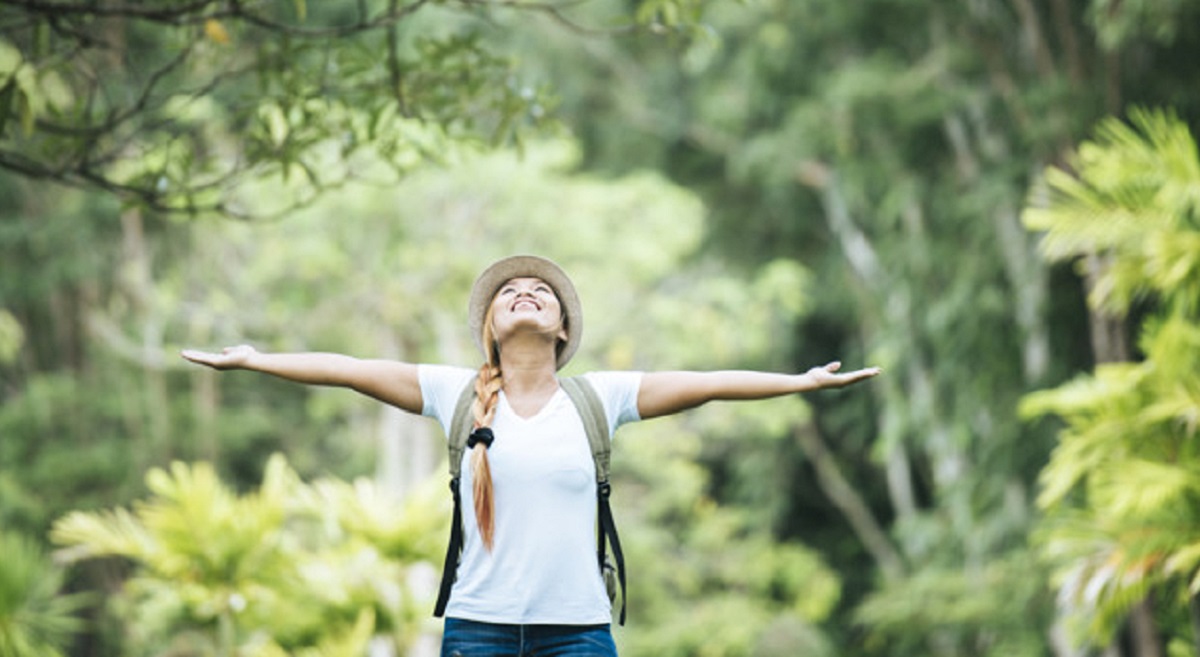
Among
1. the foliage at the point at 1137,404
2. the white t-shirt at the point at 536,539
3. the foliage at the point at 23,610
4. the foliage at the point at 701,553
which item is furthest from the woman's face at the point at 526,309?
the foliage at the point at 701,553

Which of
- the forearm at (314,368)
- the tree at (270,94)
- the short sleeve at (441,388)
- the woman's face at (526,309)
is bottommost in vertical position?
the short sleeve at (441,388)

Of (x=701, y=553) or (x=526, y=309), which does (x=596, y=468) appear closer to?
(x=526, y=309)

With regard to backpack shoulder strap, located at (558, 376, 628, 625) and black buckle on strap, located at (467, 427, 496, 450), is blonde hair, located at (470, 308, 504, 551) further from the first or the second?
backpack shoulder strap, located at (558, 376, 628, 625)

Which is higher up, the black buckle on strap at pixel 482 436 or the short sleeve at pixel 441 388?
the short sleeve at pixel 441 388

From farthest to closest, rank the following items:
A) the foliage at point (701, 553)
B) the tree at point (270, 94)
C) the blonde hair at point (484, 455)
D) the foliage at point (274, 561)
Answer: the foliage at point (701, 553)
the foliage at point (274, 561)
the tree at point (270, 94)
the blonde hair at point (484, 455)

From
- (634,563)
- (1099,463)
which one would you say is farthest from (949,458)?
(1099,463)

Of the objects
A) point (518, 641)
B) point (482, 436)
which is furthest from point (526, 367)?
point (518, 641)

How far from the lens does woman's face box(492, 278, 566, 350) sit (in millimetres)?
2738

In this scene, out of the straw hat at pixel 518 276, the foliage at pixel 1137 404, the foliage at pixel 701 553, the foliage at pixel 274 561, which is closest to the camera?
the straw hat at pixel 518 276

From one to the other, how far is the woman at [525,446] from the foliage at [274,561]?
3872 mm

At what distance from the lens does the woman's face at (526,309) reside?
2738mm

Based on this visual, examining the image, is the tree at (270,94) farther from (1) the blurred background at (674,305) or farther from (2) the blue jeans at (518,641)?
(2) the blue jeans at (518,641)

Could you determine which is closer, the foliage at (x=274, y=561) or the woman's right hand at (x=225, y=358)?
the woman's right hand at (x=225, y=358)

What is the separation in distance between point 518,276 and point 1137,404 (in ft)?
12.6
